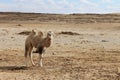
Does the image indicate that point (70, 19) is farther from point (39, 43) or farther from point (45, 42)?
point (45, 42)

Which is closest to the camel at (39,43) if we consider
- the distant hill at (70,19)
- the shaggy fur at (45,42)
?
the shaggy fur at (45,42)

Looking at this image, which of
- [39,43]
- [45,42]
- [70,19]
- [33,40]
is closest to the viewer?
[45,42]

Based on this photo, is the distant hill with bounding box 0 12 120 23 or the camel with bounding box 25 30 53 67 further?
the distant hill with bounding box 0 12 120 23

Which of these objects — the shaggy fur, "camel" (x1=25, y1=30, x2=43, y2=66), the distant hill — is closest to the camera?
the shaggy fur

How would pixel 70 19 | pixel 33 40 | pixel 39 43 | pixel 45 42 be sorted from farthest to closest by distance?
1. pixel 70 19
2. pixel 33 40
3. pixel 39 43
4. pixel 45 42

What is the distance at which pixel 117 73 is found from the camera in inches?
580

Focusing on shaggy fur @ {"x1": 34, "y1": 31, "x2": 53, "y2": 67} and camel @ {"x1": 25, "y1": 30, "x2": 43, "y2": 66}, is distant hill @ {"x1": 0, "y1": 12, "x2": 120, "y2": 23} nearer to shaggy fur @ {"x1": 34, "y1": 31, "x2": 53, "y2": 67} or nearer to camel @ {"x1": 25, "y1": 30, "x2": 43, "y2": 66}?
camel @ {"x1": 25, "y1": 30, "x2": 43, "y2": 66}

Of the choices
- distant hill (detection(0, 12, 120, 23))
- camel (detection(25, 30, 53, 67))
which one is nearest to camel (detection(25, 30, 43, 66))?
camel (detection(25, 30, 53, 67))

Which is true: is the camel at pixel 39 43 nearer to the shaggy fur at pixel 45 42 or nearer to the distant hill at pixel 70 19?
the shaggy fur at pixel 45 42

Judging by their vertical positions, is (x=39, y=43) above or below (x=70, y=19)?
above

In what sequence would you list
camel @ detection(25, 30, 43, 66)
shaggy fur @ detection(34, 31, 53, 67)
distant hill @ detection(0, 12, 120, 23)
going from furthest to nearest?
distant hill @ detection(0, 12, 120, 23) → camel @ detection(25, 30, 43, 66) → shaggy fur @ detection(34, 31, 53, 67)

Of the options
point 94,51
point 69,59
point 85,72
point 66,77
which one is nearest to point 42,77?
point 66,77

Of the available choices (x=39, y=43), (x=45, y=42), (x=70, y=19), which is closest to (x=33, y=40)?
(x=39, y=43)

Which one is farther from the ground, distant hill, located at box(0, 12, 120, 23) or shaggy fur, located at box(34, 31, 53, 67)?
shaggy fur, located at box(34, 31, 53, 67)
